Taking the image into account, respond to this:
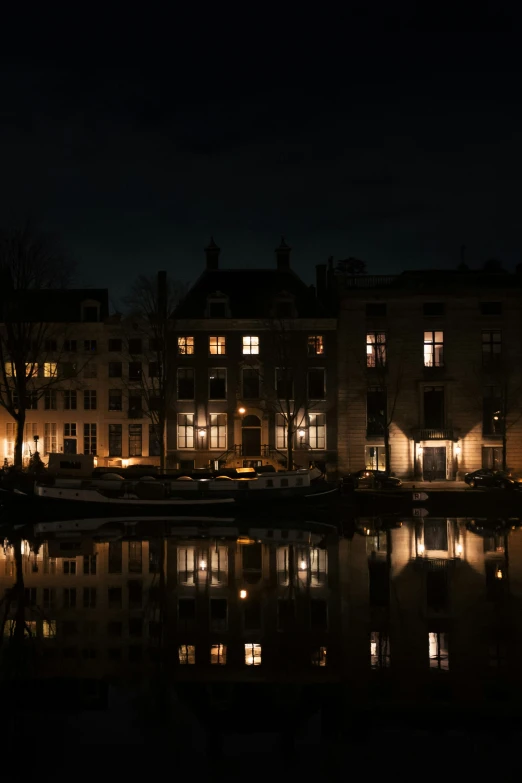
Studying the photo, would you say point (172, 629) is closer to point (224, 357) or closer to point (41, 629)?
point (41, 629)

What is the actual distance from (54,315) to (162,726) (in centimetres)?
4868

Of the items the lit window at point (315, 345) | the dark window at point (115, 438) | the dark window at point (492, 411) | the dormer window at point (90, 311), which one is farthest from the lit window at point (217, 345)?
the dark window at point (492, 411)

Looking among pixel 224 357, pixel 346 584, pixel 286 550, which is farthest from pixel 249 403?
pixel 346 584

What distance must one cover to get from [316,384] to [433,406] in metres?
8.87

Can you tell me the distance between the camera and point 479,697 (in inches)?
525

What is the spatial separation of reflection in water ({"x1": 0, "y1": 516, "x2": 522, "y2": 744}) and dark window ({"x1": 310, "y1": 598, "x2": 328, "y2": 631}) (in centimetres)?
5

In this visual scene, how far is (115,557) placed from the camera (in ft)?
94.3

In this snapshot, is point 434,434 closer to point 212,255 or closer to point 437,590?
point 212,255

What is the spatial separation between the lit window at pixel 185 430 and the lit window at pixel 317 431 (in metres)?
8.88

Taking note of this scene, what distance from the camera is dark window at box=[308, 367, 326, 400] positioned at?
58.2 metres

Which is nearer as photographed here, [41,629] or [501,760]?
[501,760]

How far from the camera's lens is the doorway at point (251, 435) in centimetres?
5728

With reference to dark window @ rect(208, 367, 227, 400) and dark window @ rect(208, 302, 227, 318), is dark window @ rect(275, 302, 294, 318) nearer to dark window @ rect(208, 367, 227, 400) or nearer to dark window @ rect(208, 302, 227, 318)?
dark window @ rect(208, 302, 227, 318)

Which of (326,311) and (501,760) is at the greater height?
(326,311)
